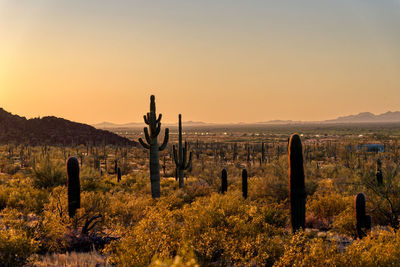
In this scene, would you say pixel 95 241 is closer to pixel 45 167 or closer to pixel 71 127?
pixel 45 167

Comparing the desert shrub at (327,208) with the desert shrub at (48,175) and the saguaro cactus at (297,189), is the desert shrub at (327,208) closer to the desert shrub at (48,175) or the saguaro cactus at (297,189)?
the saguaro cactus at (297,189)

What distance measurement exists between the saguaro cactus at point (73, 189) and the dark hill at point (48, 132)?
5536 centimetres

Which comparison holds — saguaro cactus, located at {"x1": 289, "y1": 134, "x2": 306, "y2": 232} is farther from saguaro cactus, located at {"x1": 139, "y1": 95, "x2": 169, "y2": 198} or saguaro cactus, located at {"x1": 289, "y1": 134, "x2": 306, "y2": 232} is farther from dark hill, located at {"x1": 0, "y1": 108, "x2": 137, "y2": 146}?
dark hill, located at {"x1": 0, "y1": 108, "x2": 137, "y2": 146}

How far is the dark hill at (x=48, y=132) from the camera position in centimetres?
6462

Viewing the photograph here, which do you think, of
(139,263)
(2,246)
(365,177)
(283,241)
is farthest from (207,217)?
(365,177)

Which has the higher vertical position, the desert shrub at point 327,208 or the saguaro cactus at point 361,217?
the saguaro cactus at point 361,217

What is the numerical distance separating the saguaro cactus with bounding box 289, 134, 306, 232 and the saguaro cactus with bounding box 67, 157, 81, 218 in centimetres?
651

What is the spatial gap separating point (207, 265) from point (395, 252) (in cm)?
325

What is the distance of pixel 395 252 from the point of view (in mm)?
5734

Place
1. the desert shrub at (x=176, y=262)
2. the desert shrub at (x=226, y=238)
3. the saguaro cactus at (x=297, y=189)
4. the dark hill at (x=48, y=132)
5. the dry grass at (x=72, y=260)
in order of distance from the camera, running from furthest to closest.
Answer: the dark hill at (x=48, y=132) < the saguaro cactus at (x=297, y=189) < the dry grass at (x=72, y=260) < the desert shrub at (x=226, y=238) < the desert shrub at (x=176, y=262)

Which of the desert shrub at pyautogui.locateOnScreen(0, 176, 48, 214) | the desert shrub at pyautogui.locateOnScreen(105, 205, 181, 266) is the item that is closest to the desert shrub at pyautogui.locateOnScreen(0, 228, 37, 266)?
the desert shrub at pyautogui.locateOnScreen(105, 205, 181, 266)

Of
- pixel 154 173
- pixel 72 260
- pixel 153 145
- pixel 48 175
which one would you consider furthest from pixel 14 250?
pixel 48 175

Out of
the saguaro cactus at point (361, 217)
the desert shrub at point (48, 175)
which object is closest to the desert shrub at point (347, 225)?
the saguaro cactus at point (361, 217)

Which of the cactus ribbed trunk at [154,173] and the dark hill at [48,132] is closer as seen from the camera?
the cactus ribbed trunk at [154,173]
